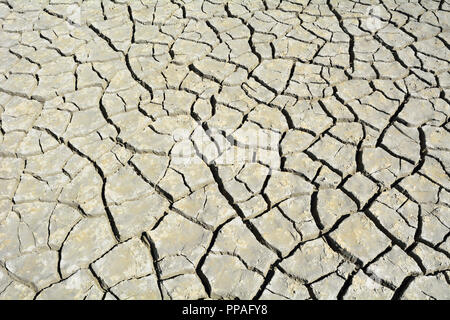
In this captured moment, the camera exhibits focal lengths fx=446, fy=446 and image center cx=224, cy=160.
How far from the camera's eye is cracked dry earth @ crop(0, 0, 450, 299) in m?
1.97

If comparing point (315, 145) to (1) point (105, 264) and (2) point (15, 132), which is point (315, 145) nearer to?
(1) point (105, 264)

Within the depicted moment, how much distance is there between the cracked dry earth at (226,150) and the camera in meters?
1.97

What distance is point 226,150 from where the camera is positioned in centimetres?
249

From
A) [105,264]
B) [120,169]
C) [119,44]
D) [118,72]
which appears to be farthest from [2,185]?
[119,44]

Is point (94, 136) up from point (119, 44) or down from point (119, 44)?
down

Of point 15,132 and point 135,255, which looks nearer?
point 135,255

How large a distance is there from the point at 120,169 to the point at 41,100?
854 millimetres

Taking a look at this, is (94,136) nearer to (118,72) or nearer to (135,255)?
(118,72)

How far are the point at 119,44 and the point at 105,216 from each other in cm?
153

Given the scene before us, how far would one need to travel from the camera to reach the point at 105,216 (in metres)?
2.18
